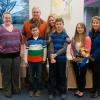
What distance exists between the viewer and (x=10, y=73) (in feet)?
14.3

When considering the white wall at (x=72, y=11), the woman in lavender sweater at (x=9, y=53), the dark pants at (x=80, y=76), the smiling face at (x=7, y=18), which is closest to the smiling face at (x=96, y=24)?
the dark pants at (x=80, y=76)

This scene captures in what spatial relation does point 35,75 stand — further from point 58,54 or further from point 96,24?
point 96,24

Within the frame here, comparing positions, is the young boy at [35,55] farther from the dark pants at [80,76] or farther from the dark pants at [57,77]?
the dark pants at [80,76]

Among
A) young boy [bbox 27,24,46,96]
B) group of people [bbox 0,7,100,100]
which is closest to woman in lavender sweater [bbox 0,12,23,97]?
group of people [bbox 0,7,100,100]

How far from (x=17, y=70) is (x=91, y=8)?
227 cm

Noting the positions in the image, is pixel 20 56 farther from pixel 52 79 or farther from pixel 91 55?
pixel 91 55

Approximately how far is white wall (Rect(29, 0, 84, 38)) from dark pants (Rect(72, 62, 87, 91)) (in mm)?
917

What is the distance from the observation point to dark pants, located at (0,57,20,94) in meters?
4.28

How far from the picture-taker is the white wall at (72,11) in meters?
5.02

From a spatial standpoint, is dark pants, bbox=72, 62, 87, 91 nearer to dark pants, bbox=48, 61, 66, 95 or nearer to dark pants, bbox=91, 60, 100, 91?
dark pants, bbox=91, 60, 100, 91

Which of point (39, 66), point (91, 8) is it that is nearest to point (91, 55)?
point (39, 66)

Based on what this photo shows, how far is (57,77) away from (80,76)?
357mm

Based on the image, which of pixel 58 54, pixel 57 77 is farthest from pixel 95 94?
pixel 58 54

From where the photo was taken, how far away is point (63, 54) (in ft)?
13.7
